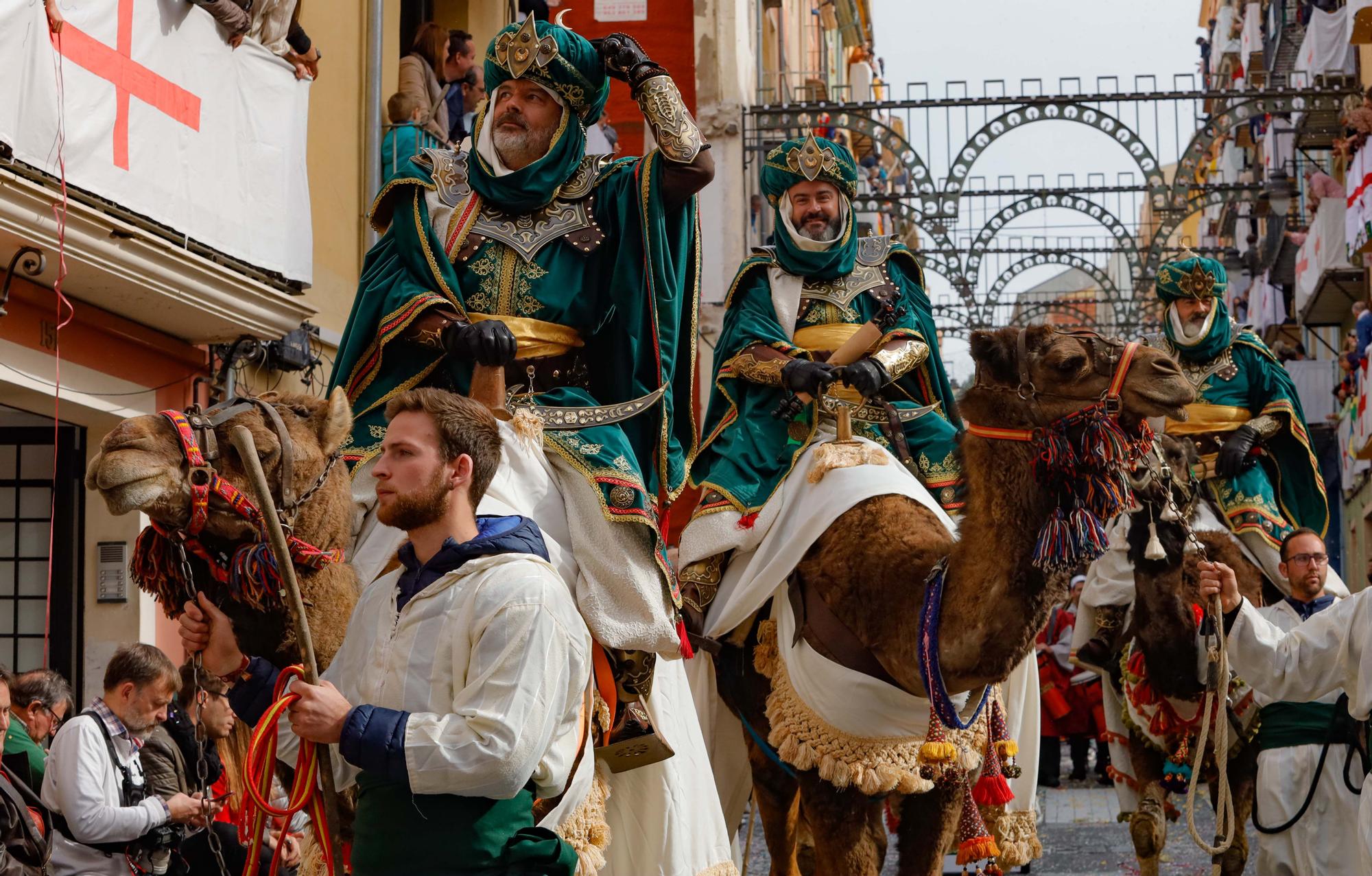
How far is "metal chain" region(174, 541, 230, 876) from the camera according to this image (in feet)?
16.2

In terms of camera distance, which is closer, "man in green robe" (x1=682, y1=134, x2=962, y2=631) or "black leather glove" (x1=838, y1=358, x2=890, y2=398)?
"black leather glove" (x1=838, y1=358, x2=890, y2=398)

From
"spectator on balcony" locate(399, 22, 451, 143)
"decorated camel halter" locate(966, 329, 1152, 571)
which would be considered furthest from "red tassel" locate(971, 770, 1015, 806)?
"spectator on balcony" locate(399, 22, 451, 143)

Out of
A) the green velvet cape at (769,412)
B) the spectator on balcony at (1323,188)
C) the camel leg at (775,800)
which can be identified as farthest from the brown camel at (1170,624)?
the spectator on balcony at (1323,188)

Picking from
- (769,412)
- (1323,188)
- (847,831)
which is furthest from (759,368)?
(1323,188)

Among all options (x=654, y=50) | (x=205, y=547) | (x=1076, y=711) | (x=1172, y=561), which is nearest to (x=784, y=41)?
(x=654, y=50)

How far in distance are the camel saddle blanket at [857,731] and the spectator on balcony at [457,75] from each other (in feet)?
27.5

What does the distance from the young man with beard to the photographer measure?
2.94 m

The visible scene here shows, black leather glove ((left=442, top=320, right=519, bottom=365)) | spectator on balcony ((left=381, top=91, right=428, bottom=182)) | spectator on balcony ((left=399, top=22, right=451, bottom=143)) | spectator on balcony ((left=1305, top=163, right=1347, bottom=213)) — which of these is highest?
spectator on balcony ((left=1305, top=163, right=1347, bottom=213))

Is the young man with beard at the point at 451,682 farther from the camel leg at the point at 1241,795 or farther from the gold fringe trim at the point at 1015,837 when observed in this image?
the camel leg at the point at 1241,795

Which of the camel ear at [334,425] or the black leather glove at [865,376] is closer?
the camel ear at [334,425]

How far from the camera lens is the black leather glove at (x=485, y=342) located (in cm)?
596

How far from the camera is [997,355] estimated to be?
664 centimetres

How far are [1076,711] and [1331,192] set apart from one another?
49.3 ft

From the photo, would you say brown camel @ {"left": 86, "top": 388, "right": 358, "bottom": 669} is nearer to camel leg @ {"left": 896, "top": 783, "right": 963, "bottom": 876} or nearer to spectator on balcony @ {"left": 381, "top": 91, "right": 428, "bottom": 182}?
camel leg @ {"left": 896, "top": 783, "right": 963, "bottom": 876}
